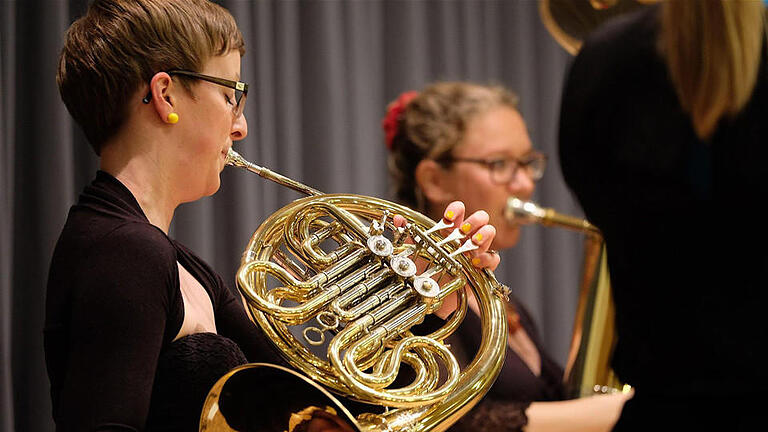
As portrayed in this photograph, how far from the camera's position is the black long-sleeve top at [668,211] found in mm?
548

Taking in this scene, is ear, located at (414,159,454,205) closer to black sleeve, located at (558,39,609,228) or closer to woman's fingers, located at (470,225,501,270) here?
woman's fingers, located at (470,225,501,270)

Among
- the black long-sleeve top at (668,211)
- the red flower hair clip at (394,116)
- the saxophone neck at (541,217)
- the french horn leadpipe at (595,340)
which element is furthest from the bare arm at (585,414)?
the red flower hair clip at (394,116)

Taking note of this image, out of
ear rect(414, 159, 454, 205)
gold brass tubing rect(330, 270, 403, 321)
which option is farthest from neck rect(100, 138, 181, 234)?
ear rect(414, 159, 454, 205)

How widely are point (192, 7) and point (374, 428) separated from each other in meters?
0.60

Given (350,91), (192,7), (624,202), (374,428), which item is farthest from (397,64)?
(624,202)

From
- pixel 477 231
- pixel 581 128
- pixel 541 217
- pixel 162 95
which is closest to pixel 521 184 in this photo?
pixel 541 217

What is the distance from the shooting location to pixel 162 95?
1081 mm

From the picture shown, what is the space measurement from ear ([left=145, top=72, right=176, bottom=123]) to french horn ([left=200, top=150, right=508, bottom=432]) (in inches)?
5.0

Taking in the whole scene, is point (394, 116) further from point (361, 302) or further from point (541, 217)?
point (361, 302)

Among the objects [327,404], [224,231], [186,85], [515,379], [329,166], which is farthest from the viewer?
[329,166]

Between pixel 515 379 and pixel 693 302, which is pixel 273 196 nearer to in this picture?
pixel 515 379

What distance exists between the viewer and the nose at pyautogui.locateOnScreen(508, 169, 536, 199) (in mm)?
1910

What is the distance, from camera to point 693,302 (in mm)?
570

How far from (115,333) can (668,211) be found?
64cm
